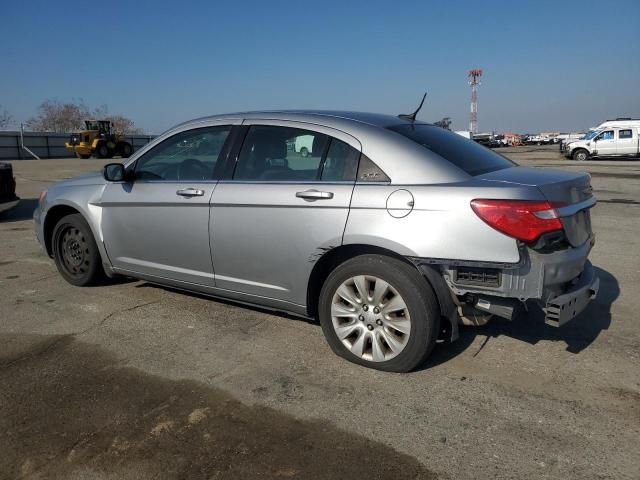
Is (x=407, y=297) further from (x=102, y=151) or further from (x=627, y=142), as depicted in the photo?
(x=102, y=151)

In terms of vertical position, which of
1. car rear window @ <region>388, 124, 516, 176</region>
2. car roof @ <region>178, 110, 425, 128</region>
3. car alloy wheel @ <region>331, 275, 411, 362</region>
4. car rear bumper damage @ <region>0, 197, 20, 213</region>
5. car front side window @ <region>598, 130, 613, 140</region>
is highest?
car front side window @ <region>598, 130, 613, 140</region>

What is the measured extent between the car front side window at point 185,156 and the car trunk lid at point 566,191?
2049 mm

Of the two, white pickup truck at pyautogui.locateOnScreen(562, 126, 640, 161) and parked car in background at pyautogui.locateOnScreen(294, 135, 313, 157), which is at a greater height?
white pickup truck at pyautogui.locateOnScreen(562, 126, 640, 161)

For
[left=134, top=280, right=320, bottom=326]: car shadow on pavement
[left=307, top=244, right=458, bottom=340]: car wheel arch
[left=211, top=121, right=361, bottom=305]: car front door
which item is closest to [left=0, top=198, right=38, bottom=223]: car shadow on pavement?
[left=134, top=280, right=320, bottom=326]: car shadow on pavement

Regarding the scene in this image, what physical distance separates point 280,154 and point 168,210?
1.05m

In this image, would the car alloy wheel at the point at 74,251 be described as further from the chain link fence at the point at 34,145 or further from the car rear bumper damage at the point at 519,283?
the chain link fence at the point at 34,145

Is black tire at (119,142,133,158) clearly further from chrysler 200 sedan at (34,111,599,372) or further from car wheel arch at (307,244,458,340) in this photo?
car wheel arch at (307,244,458,340)

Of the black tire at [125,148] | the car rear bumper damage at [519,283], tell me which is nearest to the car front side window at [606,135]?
the black tire at [125,148]

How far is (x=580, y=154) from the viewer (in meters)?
31.0

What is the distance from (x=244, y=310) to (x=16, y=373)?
1.72m

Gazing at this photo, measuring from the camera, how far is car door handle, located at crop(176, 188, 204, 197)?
161 inches

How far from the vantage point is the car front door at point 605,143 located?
30391 millimetres

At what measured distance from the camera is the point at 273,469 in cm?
248

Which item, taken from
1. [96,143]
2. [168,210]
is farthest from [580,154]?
[168,210]
